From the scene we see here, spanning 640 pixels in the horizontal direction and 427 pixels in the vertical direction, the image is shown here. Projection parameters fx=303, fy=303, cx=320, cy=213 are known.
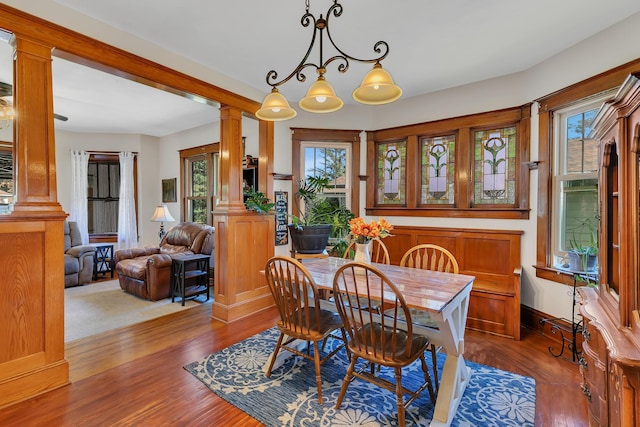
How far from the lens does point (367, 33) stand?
8.61 feet

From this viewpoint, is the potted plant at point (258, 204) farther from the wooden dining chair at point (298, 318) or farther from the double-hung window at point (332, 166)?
the wooden dining chair at point (298, 318)

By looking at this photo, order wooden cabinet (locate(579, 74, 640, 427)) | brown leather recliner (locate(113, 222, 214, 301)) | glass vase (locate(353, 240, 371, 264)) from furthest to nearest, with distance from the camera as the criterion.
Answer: brown leather recliner (locate(113, 222, 214, 301)), glass vase (locate(353, 240, 371, 264)), wooden cabinet (locate(579, 74, 640, 427))

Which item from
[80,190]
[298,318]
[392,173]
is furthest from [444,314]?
[80,190]

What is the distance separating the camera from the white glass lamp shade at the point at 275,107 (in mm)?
2258

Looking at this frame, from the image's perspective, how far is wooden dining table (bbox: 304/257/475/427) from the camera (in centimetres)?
180

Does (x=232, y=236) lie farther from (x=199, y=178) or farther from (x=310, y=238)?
(x=199, y=178)

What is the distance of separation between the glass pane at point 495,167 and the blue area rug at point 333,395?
6.50 ft

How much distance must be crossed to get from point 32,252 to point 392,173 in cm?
391

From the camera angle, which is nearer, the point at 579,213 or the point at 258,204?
the point at 579,213

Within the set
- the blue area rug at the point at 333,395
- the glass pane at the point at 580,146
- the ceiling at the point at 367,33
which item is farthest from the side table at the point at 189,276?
the glass pane at the point at 580,146

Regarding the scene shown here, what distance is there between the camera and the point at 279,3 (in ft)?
7.32

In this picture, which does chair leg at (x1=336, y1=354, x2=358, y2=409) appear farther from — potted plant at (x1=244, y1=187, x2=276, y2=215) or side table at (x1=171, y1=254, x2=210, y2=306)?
side table at (x1=171, y1=254, x2=210, y2=306)

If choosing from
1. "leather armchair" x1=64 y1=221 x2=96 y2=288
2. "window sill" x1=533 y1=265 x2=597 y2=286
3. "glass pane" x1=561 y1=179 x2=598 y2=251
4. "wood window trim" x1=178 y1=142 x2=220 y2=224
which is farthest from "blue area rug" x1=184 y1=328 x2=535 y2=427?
"leather armchair" x1=64 y1=221 x2=96 y2=288

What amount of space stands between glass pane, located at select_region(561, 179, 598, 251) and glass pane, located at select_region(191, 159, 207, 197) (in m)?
5.52
